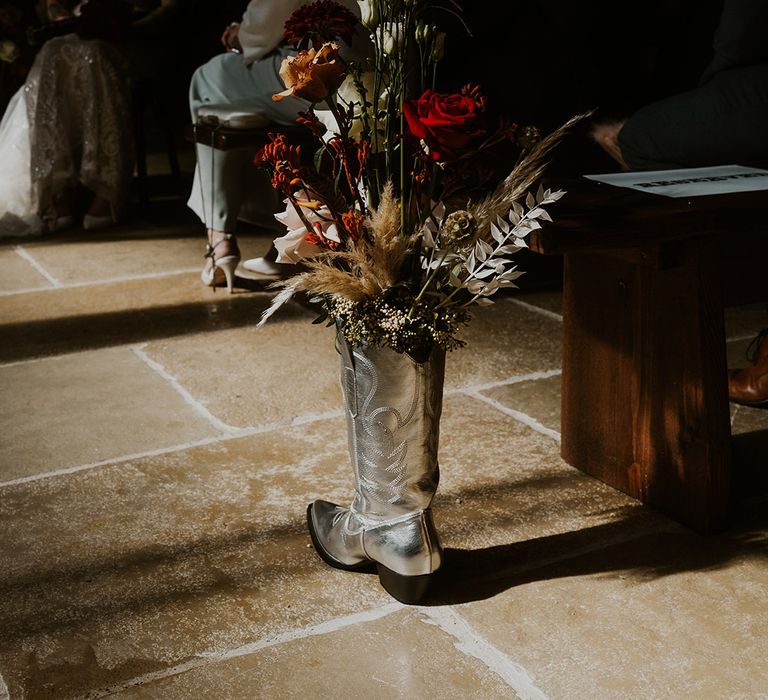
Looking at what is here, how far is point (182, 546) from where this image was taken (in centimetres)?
192

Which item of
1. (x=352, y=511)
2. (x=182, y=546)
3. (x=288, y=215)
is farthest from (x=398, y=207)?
(x=182, y=546)

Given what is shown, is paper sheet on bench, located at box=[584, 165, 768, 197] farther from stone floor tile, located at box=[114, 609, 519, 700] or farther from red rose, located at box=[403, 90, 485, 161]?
stone floor tile, located at box=[114, 609, 519, 700]

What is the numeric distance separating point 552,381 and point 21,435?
1338 millimetres

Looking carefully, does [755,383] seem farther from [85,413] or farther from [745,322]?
[85,413]

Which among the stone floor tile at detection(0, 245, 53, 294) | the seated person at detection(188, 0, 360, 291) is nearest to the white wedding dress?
the stone floor tile at detection(0, 245, 53, 294)

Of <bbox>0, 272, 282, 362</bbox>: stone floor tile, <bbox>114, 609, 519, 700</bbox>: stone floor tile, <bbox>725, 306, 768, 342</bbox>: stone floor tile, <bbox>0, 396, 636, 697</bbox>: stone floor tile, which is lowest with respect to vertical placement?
<bbox>114, 609, 519, 700</bbox>: stone floor tile

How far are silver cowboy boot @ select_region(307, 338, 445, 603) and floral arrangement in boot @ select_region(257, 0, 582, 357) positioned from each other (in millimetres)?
53

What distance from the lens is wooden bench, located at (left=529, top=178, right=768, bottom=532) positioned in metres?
1.74

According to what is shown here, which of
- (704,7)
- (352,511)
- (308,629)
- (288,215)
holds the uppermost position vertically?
(704,7)

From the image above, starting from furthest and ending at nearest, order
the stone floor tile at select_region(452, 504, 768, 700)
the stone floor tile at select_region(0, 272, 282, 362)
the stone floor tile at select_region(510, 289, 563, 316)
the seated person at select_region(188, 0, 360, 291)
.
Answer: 1. the seated person at select_region(188, 0, 360, 291)
2. the stone floor tile at select_region(510, 289, 563, 316)
3. the stone floor tile at select_region(0, 272, 282, 362)
4. the stone floor tile at select_region(452, 504, 768, 700)

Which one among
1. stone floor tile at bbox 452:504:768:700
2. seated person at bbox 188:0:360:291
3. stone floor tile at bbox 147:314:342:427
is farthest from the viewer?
seated person at bbox 188:0:360:291

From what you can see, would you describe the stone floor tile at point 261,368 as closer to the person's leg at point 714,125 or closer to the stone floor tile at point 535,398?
the stone floor tile at point 535,398

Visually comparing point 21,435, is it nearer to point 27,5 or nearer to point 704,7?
point 704,7

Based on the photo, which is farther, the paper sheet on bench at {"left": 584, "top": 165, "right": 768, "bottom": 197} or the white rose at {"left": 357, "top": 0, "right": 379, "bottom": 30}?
the paper sheet on bench at {"left": 584, "top": 165, "right": 768, "bottom": 197}
